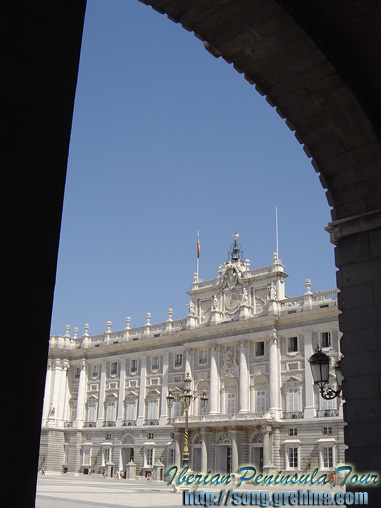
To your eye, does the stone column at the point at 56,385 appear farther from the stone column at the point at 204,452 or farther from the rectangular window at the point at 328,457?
the rectangular window at the point at 328,457

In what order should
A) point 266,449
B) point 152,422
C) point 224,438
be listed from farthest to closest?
point 152,422 → point 224,438 → point 266,449

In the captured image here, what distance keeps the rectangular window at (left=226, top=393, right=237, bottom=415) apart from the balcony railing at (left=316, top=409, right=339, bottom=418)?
26.8ft

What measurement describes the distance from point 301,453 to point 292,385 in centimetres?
541

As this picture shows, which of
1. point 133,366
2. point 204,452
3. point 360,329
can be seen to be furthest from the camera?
point 133,366

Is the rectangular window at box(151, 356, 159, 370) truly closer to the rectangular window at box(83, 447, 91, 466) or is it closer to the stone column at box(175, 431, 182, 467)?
the stone column at box(175, 431, 182, 467)

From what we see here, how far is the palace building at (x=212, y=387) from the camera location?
158 ft

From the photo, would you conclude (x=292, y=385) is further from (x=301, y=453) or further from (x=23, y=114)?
(x=23, y=114)

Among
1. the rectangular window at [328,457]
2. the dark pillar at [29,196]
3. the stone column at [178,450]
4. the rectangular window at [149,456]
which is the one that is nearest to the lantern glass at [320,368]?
the dark pillar at [29,196]

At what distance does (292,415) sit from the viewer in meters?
48.3

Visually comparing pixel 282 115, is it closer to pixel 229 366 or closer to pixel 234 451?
pixel 234 451

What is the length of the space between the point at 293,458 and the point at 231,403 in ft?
24.7

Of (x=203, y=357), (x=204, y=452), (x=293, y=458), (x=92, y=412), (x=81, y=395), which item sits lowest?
(x=293, y=458)

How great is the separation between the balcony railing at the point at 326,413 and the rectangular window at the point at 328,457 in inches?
94.6

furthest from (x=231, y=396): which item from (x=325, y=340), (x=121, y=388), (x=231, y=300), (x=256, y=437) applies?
(x=121, y=388)
